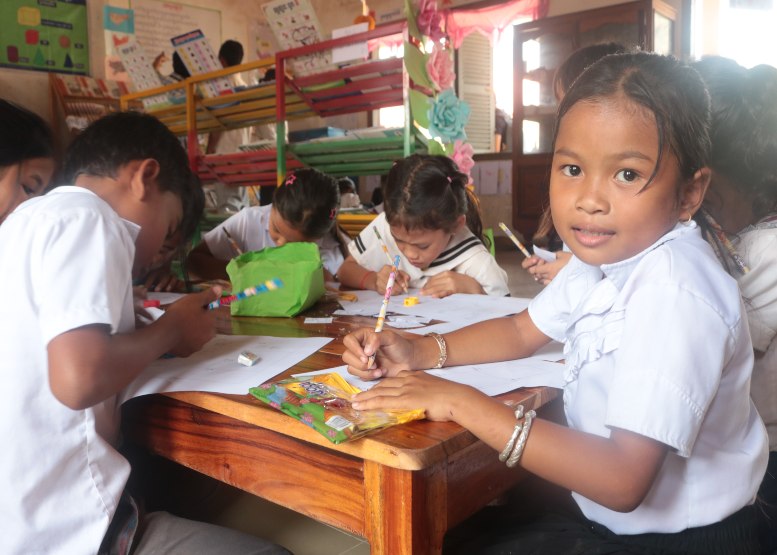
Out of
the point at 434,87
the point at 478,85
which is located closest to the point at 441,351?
the point at 434,87

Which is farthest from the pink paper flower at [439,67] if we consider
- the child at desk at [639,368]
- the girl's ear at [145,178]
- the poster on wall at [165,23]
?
the poster on wall at [165,23]

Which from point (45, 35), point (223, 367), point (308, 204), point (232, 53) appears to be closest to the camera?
point (223, 367)

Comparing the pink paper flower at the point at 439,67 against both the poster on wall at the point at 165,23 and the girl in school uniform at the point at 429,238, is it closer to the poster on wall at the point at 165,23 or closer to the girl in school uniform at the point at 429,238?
the girl in school uniform at the point at 429,238

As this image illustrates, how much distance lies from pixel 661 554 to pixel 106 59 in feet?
22.2

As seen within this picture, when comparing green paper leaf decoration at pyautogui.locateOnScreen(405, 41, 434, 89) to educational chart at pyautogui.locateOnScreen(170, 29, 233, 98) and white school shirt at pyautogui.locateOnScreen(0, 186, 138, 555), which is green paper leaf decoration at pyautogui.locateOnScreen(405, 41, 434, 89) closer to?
educational chart at pyautogui.locateOnScreen(170, 29, 233, 98)

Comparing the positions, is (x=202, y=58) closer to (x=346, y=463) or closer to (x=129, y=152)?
(x=129, y=152)

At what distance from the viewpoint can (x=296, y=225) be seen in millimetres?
2107

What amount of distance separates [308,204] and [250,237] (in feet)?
1.66

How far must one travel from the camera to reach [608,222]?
0.74 metres

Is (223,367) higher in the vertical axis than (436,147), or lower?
→ lower

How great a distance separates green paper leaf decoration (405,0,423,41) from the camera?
2.11 meters

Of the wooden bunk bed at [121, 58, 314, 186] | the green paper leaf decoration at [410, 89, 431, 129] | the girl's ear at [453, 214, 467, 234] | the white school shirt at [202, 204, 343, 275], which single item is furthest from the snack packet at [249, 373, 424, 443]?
the wooden bunk bed at [121, 58, 314, 186]

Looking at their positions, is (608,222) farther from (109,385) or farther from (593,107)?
(109,385)

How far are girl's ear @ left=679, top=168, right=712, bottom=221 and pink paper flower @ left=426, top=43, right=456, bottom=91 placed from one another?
166 cm
